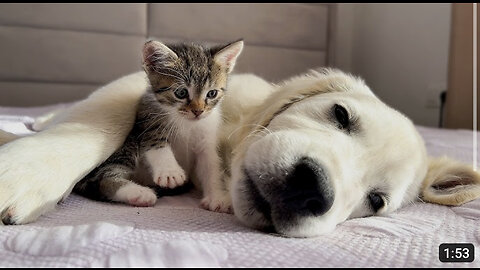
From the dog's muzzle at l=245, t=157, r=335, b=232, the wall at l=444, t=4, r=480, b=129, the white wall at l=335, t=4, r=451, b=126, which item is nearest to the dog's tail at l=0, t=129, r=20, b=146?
the dog's muzzle at l=245, t=157, r=335, b=232

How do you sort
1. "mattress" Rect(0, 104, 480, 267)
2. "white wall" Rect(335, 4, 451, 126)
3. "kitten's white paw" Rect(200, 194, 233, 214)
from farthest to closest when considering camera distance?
"white wall" Rect(335, 4, 451, 126) < "kitten's white paw" Rect(200, 194, 233, 214) < "mattress" Rect(0, 104, 480, 267)

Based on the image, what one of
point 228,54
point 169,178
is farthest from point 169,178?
point 228,54

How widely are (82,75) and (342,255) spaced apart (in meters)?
2.94

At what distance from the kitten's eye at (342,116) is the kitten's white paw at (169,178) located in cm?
39

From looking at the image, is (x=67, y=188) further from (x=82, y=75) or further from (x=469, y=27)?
(x=469, y=27)

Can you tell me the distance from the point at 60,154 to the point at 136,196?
185 mm

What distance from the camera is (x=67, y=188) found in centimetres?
97

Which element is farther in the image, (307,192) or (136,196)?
(136,196)

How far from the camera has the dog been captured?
820 millimetres

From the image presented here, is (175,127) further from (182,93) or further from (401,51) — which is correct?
(401,51)

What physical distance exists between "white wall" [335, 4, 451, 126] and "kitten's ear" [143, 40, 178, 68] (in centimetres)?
296

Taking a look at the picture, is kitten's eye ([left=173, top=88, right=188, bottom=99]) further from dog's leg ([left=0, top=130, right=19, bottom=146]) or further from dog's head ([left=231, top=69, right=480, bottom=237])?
dog's leg ([left=0, top=130, right=19, bottom=146])

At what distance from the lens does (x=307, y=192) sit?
80 cm

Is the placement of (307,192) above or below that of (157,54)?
below
